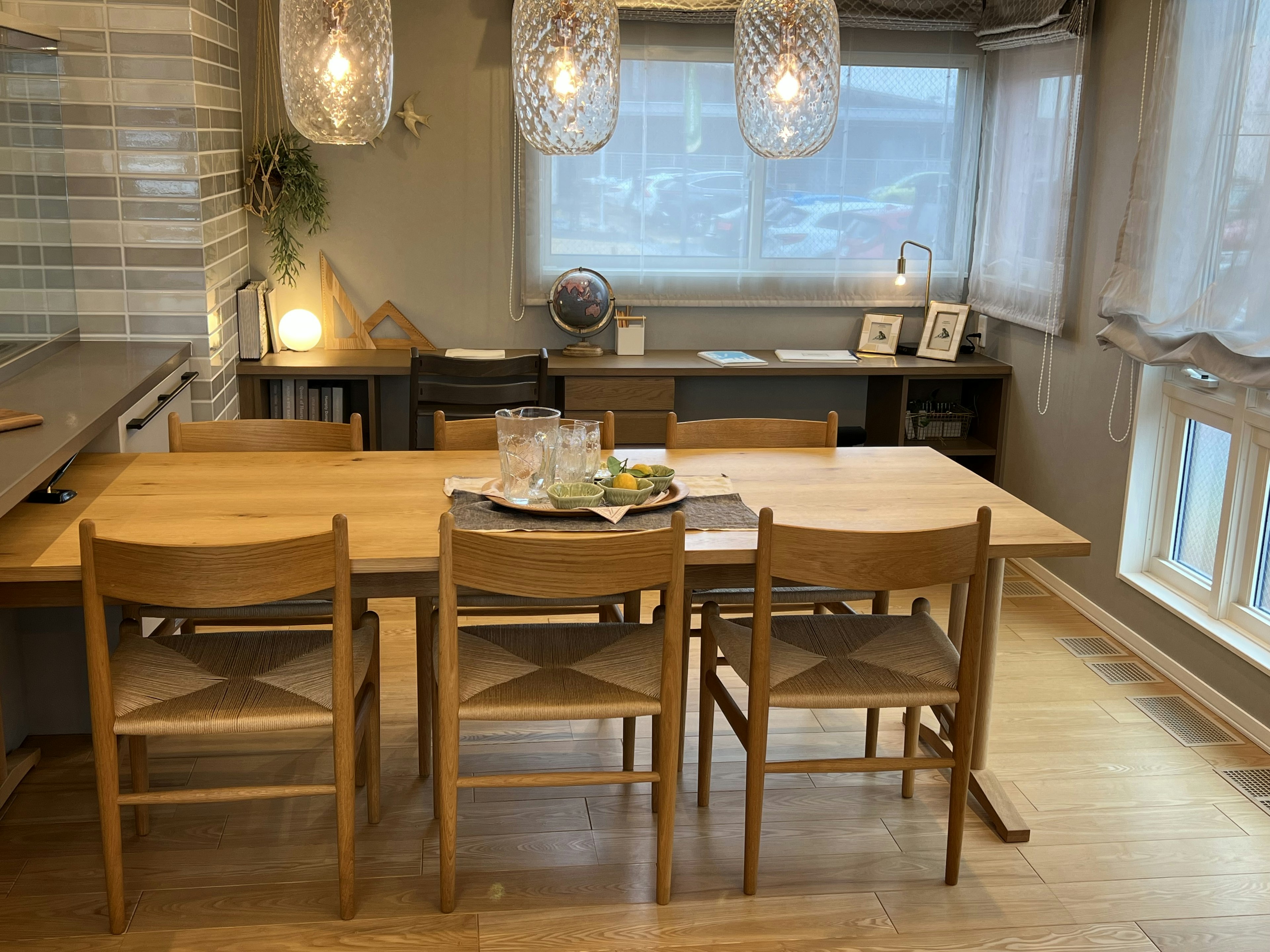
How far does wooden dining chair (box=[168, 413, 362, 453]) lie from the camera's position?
285 cm

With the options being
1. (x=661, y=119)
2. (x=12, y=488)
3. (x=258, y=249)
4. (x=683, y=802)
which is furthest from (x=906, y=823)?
(x=258, y=249)

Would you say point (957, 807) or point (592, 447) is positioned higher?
point (592, 447)

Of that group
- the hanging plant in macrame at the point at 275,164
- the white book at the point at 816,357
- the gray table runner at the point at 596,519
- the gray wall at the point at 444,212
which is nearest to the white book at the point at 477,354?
the gray wall at the point at 444,212

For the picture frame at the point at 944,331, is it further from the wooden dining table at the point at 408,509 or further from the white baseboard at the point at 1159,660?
the wooden dining table at the point at 408,509

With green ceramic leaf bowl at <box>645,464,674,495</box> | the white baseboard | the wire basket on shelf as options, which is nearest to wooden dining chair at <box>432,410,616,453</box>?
green ceramic leaf bowl at <box>645,464,674,495</box>

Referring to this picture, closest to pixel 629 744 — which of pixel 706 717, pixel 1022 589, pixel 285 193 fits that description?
pixel 706 717

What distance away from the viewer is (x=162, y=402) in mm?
3361

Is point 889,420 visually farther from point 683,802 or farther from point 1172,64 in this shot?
point 683,802

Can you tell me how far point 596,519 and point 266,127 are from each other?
2.83 m

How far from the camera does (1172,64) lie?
3.41 m

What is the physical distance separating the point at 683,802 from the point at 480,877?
523mm

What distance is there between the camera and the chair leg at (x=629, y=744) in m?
2.71

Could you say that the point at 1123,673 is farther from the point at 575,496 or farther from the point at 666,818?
the point at 575,496

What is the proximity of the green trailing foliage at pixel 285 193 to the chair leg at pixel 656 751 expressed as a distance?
108 inches
